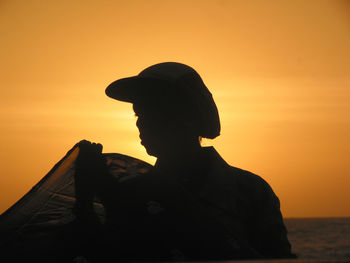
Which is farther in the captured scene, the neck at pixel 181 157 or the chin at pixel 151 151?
the neck at pixel 181 157

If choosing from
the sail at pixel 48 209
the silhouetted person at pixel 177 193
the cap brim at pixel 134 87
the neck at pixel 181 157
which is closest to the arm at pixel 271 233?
the silhouetted person at pixel 177 193

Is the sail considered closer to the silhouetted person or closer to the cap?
the silhouetted person

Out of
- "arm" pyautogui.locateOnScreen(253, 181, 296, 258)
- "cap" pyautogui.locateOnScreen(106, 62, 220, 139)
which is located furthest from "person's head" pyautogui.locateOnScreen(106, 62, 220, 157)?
"arm" pyautogui.locateOnScreen(253, 181, 296, 258)

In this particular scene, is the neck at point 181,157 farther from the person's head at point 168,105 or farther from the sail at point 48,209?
the sail at point 48,209

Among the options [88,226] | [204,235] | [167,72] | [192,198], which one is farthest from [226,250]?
[167,72]

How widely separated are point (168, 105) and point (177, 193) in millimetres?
1076

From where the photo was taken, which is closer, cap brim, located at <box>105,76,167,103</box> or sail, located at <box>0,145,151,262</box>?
sail, located at <box>0,145,151,262</box>

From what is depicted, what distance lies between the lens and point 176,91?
10.3 feet

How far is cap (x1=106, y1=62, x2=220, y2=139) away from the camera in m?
3.03

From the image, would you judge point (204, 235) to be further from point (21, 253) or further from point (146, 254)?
point (21, 253)

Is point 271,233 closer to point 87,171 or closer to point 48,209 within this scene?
point 87,171

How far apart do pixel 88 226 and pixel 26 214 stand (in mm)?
388

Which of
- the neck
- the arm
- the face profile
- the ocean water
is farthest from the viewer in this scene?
the neck

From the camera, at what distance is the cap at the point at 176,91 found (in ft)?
9.95
